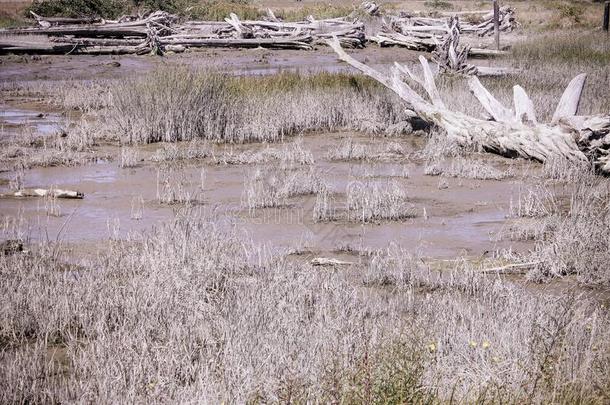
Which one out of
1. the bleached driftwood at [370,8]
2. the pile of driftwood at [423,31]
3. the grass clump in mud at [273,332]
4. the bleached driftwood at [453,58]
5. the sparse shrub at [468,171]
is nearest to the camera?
the grass clump in mud at [273,332]

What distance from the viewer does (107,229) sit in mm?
8781

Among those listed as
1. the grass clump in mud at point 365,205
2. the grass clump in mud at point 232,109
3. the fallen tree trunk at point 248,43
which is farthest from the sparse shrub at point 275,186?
the fallen tree trunk at point 248,43

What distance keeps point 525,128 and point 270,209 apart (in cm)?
488

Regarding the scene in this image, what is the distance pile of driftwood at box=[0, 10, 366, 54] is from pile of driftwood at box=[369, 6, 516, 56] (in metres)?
1.40

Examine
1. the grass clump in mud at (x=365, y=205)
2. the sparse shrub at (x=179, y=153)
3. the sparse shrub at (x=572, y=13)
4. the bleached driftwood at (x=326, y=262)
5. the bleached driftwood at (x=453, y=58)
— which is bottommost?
the sparse shrub at (x=572, y=13)

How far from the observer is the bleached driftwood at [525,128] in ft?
35.1

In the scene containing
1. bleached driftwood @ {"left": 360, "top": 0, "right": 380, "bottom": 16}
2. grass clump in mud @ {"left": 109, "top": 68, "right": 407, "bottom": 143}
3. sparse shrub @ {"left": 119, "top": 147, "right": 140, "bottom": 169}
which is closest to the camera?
sparse shrub @ {"left": 119, "top": 147, "right": 140, "bottom": 169}

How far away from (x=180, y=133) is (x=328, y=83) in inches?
173

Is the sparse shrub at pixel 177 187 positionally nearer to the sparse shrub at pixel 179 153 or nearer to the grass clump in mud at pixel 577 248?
the sparse shrub at pixel 179 153

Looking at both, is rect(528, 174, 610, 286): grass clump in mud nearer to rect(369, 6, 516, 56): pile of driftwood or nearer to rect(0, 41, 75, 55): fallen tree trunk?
rect(369, 6, 516, 56): pile of driftwood

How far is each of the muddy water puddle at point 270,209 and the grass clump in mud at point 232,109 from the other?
4.00 ft

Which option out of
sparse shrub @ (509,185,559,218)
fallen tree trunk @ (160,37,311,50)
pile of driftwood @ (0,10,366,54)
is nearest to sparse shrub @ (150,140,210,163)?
sparse shrub @ (509,185,559,218)

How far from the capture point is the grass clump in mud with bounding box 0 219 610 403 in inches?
162

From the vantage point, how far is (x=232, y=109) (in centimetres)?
1495
